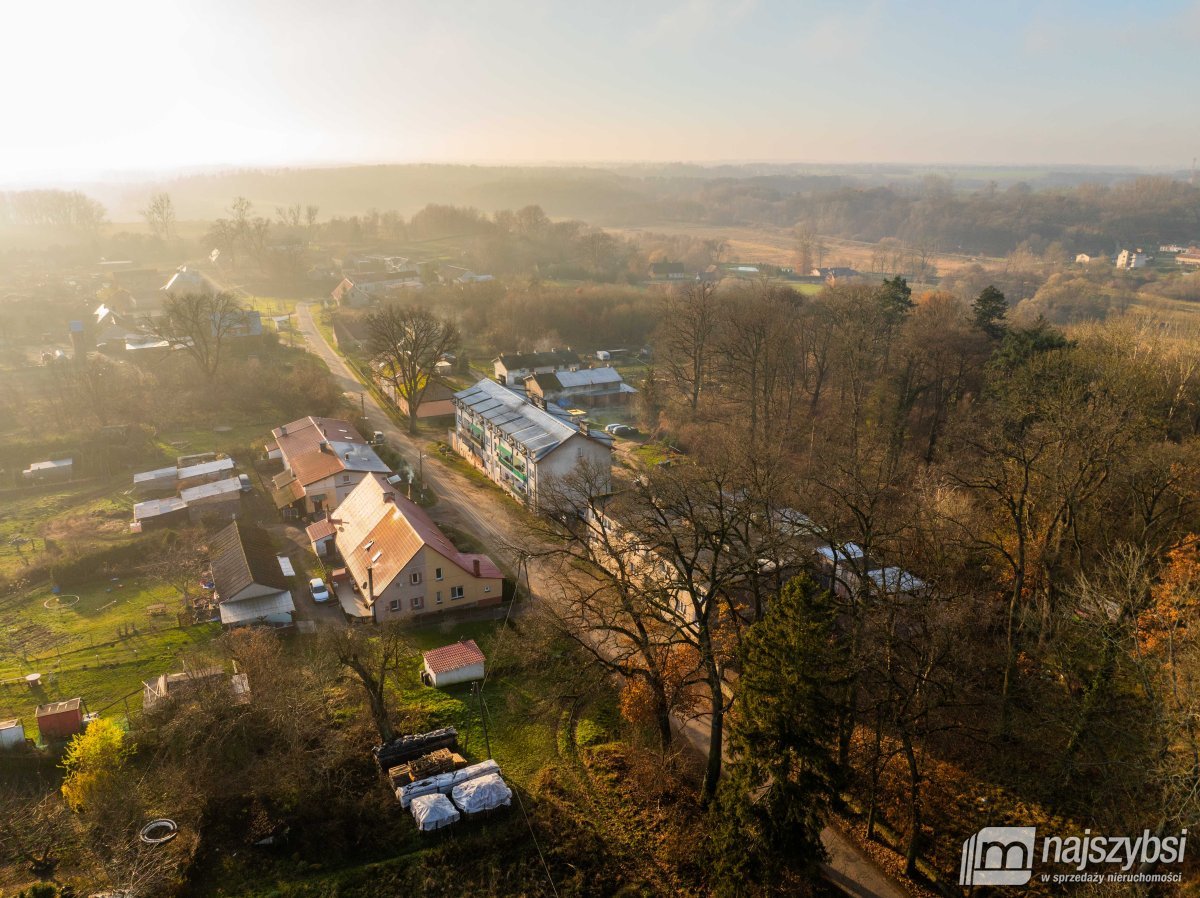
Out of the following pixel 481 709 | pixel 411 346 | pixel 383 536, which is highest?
pixel 411 346

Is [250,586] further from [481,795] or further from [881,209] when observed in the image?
[881,209]

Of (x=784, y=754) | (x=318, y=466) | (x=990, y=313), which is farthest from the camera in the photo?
(x=990, y=313)

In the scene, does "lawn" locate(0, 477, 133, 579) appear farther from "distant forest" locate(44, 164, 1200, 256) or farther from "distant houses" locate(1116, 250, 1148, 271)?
"distant forest" locate(44, 164, 1200, 256)

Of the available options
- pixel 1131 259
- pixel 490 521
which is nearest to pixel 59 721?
pixel 490 521

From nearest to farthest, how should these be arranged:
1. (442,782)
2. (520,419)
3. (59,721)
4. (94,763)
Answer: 1. (94,763)
2. (442,782)
3. (59,721)
4. (520,419)

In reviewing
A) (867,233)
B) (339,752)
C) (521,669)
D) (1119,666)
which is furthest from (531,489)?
(867,233)

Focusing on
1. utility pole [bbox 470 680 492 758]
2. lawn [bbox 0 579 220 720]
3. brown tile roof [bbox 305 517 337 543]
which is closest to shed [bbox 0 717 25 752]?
lawn [bbox 0 579 220 720]

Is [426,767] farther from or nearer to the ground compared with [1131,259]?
nearer to the ground
